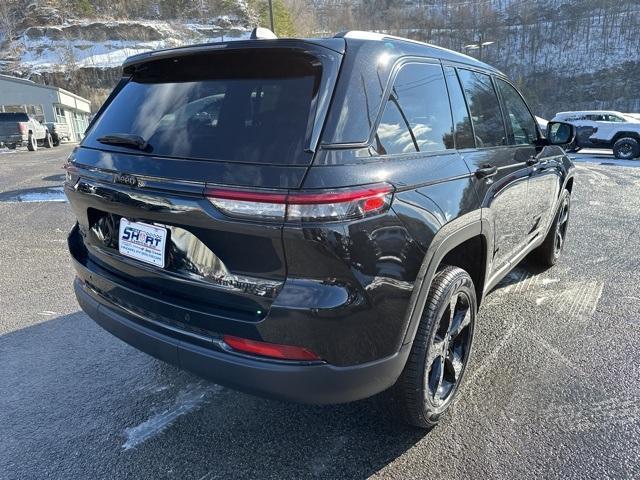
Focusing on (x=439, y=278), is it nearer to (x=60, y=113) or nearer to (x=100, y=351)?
(x=100, y=351)

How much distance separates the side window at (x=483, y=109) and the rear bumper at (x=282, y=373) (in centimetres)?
151

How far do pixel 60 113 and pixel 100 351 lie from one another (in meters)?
43.5

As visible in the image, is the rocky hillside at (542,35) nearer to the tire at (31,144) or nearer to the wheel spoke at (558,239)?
the tire at (31,144)

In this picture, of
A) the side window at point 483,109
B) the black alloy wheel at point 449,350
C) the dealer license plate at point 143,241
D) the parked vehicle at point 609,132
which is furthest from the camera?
the parked vehicle at point 609,132

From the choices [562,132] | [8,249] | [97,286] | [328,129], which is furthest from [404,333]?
[8,249]

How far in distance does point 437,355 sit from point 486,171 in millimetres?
1055

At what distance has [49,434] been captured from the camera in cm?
227

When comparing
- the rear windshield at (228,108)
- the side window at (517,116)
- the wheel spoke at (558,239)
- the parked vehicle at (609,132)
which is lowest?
the parked vehicle at (609,132)

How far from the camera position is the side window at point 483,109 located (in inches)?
105

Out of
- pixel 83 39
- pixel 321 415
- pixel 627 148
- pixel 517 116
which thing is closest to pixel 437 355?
pixel 321 415

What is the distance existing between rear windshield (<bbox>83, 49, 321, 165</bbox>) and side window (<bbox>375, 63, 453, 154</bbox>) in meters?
0.38

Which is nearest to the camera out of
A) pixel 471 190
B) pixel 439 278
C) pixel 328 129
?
pixel 328 129

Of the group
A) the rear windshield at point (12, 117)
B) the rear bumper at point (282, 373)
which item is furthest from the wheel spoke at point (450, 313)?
the rear windshield at point (12, 117)

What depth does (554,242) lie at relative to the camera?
4.48 meters
